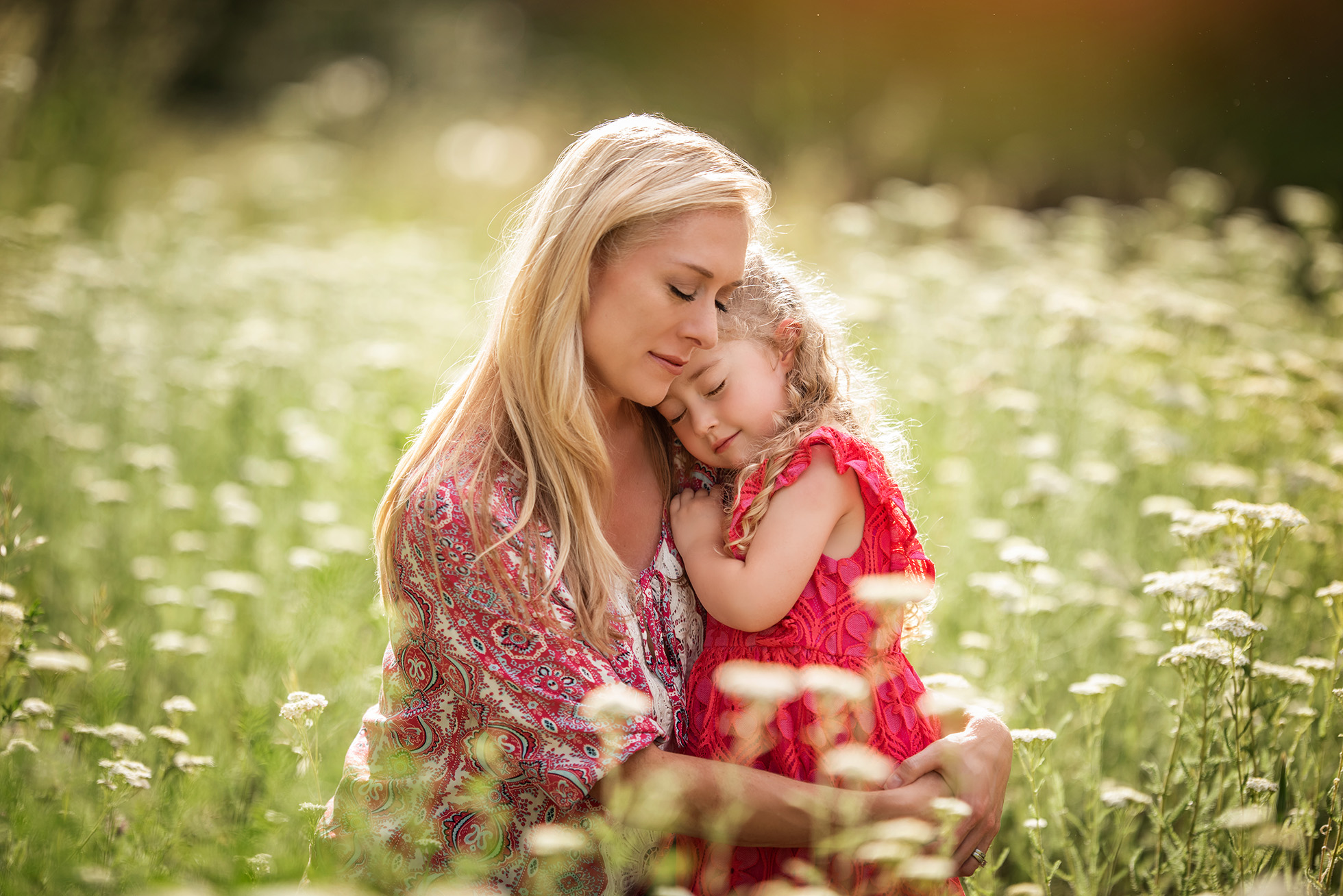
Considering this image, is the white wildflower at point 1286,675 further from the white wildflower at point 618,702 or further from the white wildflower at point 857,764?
the white wildflower at point 618,702

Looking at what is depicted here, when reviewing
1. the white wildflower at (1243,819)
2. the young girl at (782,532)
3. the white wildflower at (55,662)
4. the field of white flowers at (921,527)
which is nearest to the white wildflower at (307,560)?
the field of white flowers at (921,527)

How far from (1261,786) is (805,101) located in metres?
7.60

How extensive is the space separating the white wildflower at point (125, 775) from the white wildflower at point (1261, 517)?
1.95 m

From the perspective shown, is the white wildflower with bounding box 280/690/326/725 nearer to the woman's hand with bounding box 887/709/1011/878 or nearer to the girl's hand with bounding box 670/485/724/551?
the girl's hand with bounding box 670/485/724/551

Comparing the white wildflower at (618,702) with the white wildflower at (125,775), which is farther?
the white wildflower at (125,775)

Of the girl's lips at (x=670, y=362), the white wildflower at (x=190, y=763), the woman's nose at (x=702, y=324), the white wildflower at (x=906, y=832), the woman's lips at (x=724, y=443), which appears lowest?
the white wildflower at (x=190, y=763)

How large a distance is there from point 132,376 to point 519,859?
3.21 m

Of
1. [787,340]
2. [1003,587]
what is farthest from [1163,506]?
[787,340]

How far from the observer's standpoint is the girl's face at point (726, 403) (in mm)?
1871

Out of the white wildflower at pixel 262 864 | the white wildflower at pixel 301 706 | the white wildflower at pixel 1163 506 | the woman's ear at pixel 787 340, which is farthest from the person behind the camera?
the white wildflower at pixel 1163 506

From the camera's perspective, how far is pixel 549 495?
170 centimetres

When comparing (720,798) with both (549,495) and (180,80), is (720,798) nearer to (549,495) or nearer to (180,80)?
(549,495)

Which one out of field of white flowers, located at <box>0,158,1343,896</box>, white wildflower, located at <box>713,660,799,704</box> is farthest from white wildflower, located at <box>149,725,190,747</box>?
white wildflower, located at <box>713,660,799,704</box>

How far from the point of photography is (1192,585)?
178cm
